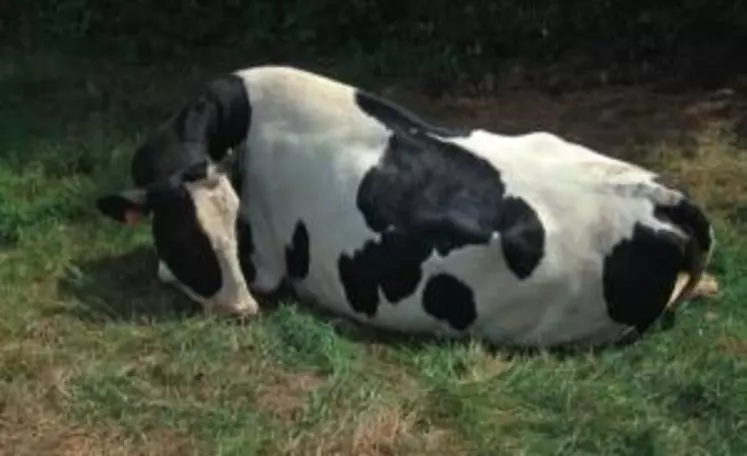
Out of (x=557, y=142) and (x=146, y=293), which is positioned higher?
(x=557, y=142)

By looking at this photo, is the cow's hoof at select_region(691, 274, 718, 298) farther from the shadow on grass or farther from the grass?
the shadow on grass

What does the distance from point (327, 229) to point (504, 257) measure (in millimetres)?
649

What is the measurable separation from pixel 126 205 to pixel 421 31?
3.69 metres

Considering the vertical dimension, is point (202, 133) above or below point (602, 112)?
above

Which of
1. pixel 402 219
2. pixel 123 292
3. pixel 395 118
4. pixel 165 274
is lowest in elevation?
pixel 123 292

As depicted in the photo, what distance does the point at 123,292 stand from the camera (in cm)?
630

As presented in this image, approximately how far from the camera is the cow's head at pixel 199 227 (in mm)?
6008

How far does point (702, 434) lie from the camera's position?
→ 529 cm

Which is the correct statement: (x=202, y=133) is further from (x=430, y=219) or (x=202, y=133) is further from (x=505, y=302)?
(x=505, y=302)

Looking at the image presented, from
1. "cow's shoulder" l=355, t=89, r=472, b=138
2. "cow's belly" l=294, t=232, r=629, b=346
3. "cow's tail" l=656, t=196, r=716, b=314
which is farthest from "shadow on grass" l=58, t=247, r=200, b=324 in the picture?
"cow's tail" l=656, t=196, r=716, b=314

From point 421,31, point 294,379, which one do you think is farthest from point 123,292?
point 421,31

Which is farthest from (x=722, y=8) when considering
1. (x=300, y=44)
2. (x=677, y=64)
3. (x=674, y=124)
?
(x=300, y=44)

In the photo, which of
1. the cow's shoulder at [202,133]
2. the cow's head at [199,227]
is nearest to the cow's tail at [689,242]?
the cow's head at [199,227]

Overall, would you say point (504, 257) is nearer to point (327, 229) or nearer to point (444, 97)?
point (327, 229)
